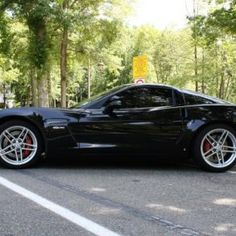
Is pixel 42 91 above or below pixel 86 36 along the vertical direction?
below

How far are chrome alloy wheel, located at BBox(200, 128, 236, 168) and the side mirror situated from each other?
1.33 meters

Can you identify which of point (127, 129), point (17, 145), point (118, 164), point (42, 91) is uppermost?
point (42, 91)

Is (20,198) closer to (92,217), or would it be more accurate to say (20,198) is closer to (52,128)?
(92,217)

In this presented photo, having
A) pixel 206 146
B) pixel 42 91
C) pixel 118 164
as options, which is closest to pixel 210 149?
pixel 206 146

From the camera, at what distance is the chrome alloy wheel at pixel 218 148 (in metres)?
7.26

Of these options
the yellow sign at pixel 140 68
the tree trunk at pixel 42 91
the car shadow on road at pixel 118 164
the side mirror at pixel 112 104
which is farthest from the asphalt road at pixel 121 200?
the tree trunk at pixel 42 91

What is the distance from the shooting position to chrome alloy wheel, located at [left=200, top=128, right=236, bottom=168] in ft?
23.8

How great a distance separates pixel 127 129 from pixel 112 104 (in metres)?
0.43

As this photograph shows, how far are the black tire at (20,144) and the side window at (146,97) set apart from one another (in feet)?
4.49

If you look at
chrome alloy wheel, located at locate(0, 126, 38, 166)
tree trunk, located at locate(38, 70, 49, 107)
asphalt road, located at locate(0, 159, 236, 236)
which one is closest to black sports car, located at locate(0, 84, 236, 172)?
chrome alloy wheel, located at locate(0, 126, 38, 166)

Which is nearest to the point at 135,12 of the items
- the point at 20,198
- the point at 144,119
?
the point at 144,119

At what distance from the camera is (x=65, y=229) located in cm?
410

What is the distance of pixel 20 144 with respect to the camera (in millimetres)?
7105

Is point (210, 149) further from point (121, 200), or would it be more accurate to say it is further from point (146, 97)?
point (121, 200)
